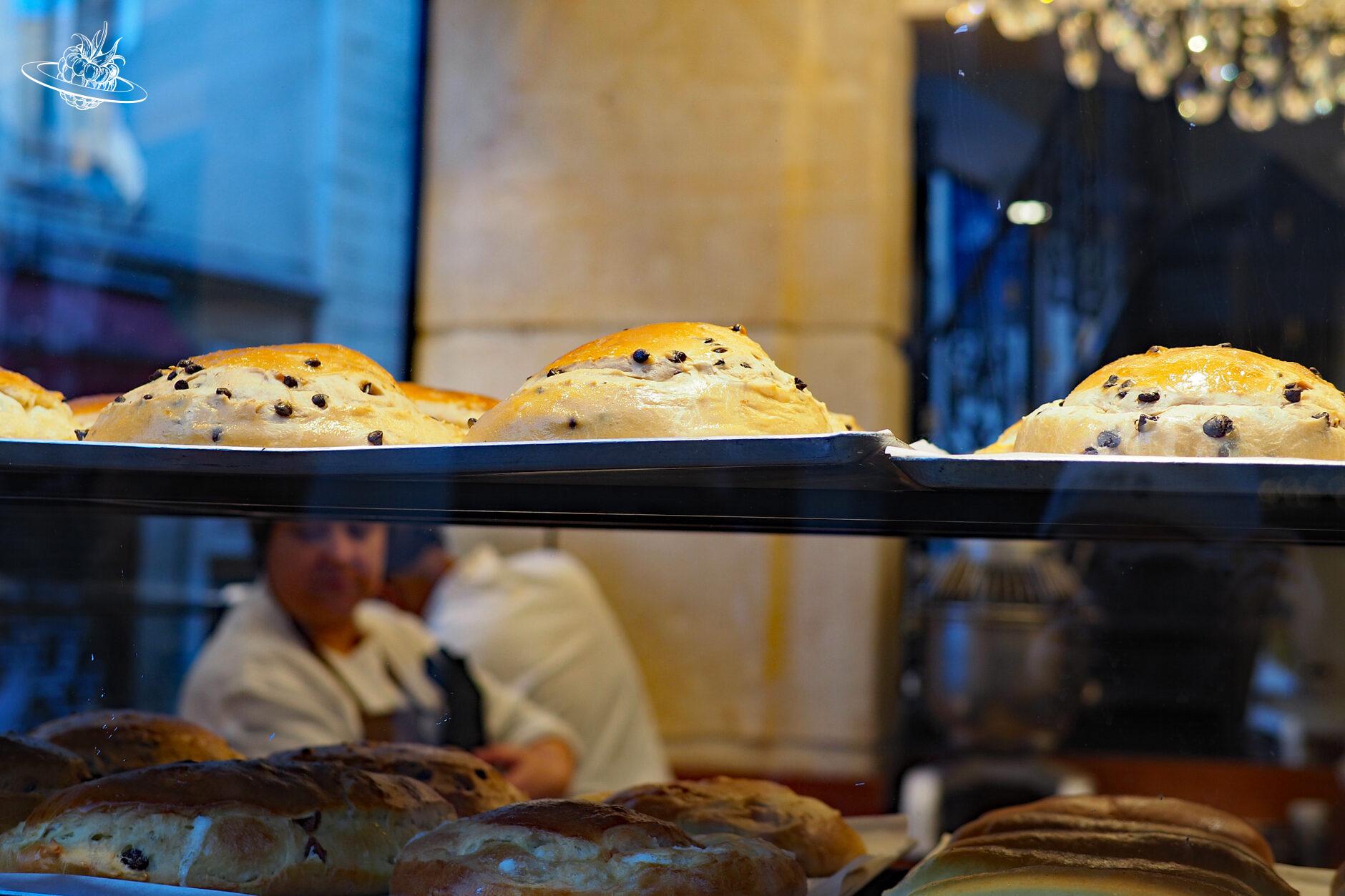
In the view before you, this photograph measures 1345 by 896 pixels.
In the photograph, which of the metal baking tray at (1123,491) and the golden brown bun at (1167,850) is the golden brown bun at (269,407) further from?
the golden brown bun at (1167,850)

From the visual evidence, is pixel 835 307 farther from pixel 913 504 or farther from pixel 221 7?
pixel 913 504

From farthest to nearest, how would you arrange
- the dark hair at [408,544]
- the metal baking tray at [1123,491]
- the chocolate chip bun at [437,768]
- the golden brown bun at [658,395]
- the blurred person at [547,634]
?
the blurred person at [547,634], the dark hair at [408,544], the chocolate chip bun at [437,768], the golden brown bun at [658,395], the metal baking tray at [1123,491]

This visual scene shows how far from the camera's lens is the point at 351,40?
2184mm

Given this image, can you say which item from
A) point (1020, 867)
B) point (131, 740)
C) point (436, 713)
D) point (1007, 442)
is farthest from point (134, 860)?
point (436, 713)

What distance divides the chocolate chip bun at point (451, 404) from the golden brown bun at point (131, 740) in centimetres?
48

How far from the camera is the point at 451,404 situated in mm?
1239

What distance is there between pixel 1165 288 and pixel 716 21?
3.82ft

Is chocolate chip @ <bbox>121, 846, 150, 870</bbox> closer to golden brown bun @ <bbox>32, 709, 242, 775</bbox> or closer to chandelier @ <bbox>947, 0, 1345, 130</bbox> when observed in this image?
golden brown bun @ <bbox>32, 709, 242, 775</bbox>

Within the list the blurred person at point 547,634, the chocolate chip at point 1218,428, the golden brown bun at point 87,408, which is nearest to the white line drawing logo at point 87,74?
the golden brown bun at point 87,408

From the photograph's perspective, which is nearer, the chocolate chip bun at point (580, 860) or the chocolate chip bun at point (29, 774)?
the chocolate chip bun at point (580, 860)

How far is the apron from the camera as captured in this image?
2.46 metres

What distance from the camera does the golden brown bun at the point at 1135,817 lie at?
47.9 inches

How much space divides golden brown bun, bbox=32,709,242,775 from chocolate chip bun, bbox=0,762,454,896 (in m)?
0.18

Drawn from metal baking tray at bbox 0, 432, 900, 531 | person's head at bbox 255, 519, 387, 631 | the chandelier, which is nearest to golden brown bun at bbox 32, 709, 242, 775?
metal baking tray at bbox 0, 432, 900, 531
